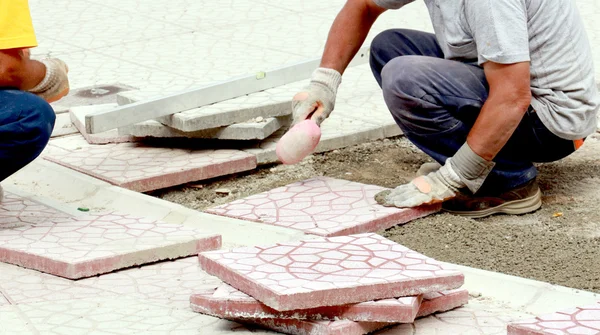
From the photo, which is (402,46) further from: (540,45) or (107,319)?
(107,319)

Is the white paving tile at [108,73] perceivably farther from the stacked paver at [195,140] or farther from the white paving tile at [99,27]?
the stacked paver at [195,140]

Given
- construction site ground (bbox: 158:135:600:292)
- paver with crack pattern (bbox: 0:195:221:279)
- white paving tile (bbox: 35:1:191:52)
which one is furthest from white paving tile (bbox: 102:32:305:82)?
paver with crack pattern (bbox: 0:195:221:279)

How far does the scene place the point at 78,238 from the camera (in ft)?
11.9

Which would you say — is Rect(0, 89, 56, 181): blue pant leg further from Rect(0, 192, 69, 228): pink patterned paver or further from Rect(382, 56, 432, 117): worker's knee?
Rect(382, 56, 432, 117): worker's knee

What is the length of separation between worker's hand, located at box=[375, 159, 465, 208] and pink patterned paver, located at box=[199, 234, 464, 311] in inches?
24.0

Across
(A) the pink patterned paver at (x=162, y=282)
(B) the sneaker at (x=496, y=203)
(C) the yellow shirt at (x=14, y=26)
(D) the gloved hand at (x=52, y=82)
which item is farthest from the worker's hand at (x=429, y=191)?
(C) the yellow shirt at (x=14, y=26)

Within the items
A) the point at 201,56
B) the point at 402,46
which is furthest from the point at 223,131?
the point at 201,56

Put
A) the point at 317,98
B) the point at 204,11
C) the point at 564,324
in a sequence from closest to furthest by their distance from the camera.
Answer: the point at 564,324
the point at 317,98
the point at 204,11

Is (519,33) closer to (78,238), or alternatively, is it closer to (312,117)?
(312,117)

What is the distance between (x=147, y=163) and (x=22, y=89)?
87cm

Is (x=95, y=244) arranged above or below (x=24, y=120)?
below

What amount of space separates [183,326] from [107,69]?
3.18m

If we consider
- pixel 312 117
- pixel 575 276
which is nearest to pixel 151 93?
pixel 312 117

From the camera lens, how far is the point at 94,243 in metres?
3.57
